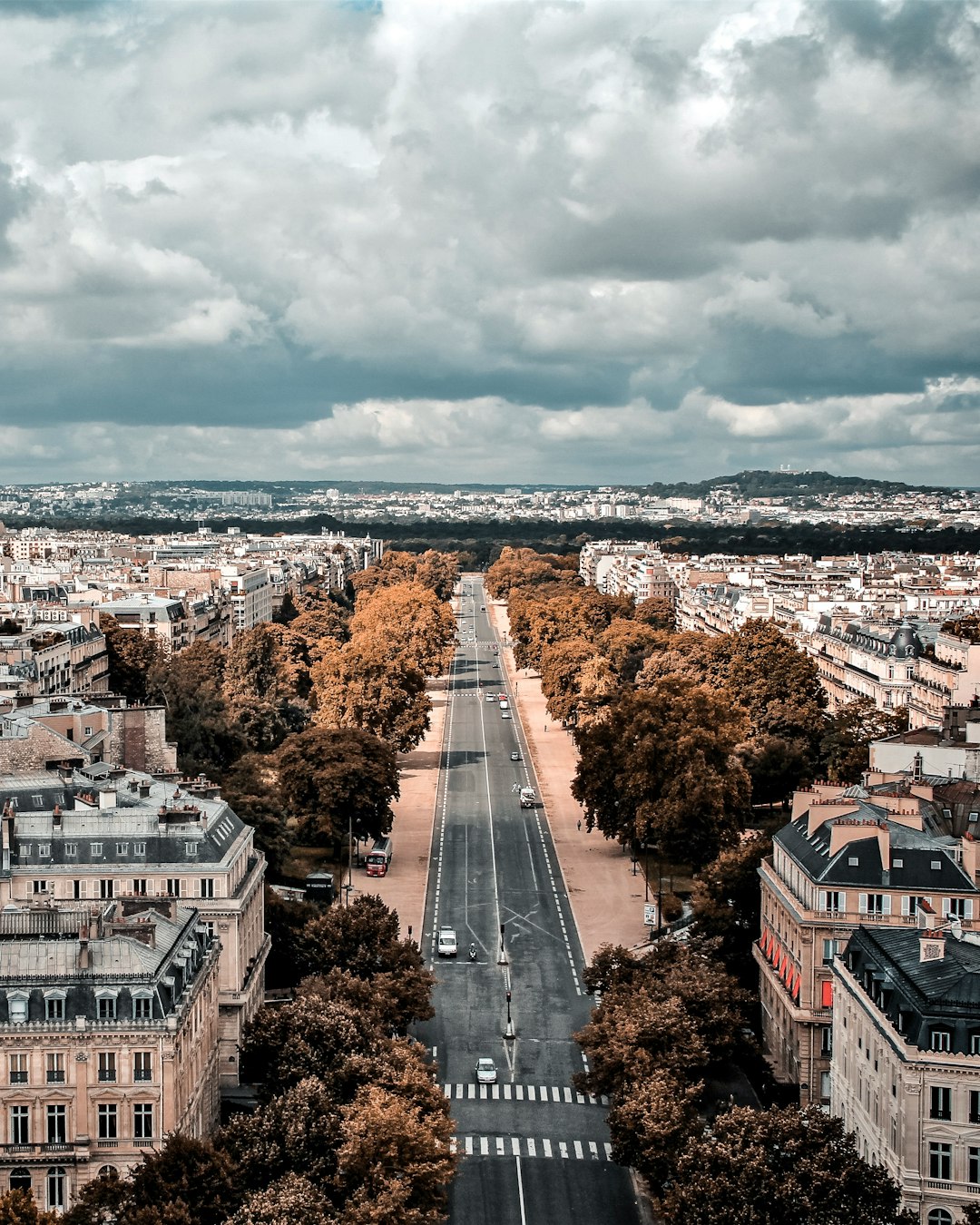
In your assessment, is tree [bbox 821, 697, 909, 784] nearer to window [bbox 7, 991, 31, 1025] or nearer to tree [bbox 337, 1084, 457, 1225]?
tree [bbox 337, 1084, 457, 1225]

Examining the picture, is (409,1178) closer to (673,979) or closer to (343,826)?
(673,979)

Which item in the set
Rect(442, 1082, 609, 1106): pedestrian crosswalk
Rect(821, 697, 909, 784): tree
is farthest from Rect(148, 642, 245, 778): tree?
Rect(821, 697, 909, 784): tree

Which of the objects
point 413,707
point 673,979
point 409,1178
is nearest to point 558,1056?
point 673,979

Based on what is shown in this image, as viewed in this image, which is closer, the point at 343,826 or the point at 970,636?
the point at 343,826

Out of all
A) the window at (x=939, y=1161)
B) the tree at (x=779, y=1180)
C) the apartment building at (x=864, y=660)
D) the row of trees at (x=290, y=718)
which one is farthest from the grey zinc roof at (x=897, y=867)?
the apartment building at (x=864, y=660)

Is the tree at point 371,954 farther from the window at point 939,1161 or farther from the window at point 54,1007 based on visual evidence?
the window at point 939,1161

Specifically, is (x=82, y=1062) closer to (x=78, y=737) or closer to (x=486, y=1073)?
(x=486, y=1073)
